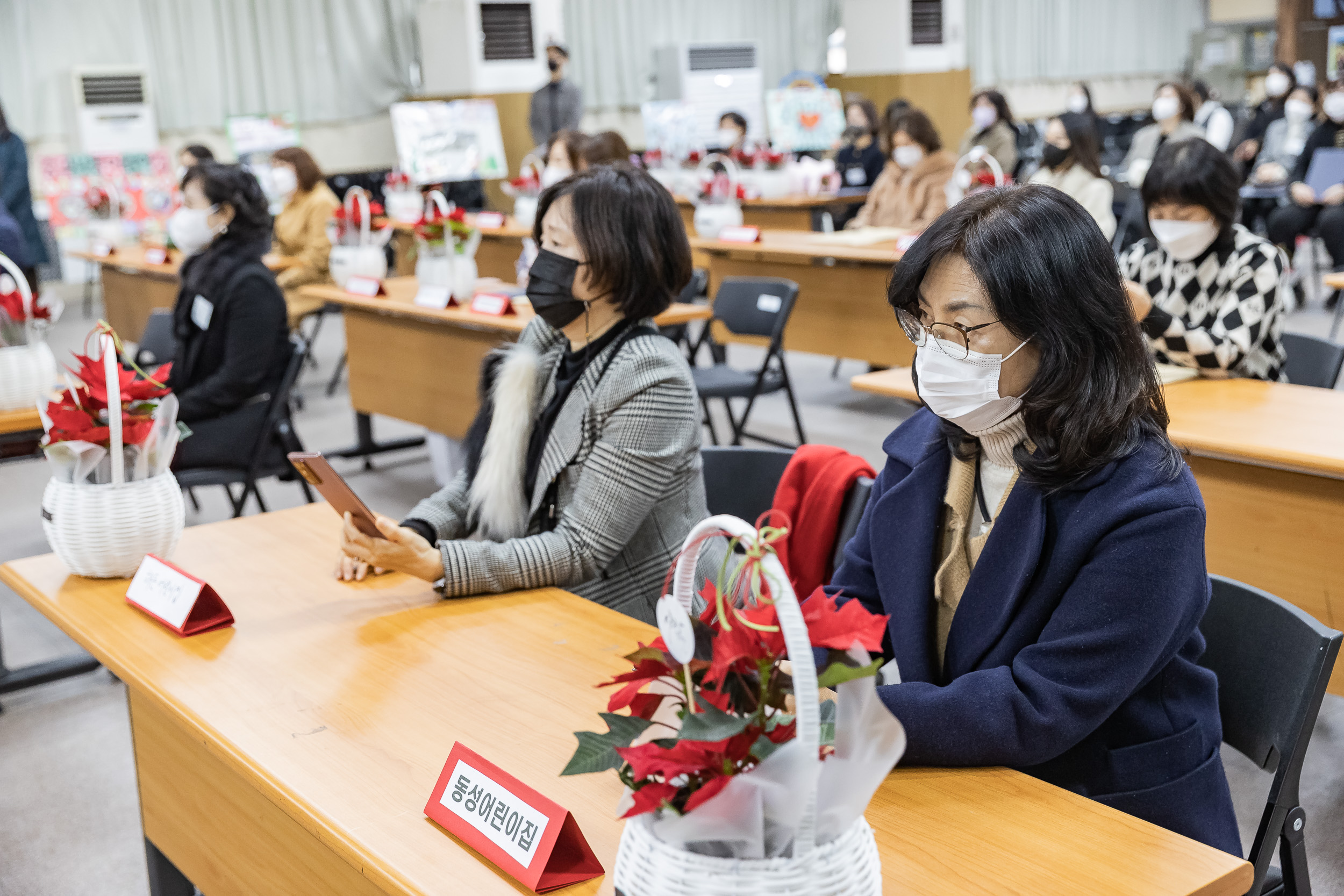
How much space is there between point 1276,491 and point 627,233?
1363 millimetres

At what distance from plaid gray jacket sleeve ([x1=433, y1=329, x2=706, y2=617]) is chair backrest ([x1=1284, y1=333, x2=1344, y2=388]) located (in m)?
1.83

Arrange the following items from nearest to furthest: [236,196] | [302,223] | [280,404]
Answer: [280,404] < [236,196] < [302,223]

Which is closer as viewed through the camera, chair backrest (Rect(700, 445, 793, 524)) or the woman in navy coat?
the woman in navy coat

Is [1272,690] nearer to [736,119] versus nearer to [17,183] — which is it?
[736,119]

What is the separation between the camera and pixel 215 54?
9.64 metres

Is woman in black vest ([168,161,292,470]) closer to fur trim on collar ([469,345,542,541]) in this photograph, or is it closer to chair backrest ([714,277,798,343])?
chair backrest ([714,277,798,343])

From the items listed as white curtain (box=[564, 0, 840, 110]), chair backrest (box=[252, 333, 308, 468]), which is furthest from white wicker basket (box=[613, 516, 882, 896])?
white curtain (box=[564, 0, 840, 110])

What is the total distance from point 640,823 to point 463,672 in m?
0.67

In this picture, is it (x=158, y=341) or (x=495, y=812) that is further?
(x=158, y=341)

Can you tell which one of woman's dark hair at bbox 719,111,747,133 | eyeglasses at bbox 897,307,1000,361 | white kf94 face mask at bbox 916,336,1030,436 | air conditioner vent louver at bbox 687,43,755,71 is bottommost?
white kf94 face mask at bbox 916,336,1030,436

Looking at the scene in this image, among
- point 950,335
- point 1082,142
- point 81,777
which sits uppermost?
point 1082,142

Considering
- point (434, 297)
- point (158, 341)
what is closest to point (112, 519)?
point (434, 297)

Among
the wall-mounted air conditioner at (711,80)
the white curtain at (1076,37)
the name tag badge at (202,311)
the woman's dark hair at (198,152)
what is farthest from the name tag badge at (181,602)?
the white curtain at (1076,37)

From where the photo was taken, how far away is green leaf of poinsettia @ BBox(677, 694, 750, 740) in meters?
0.80
